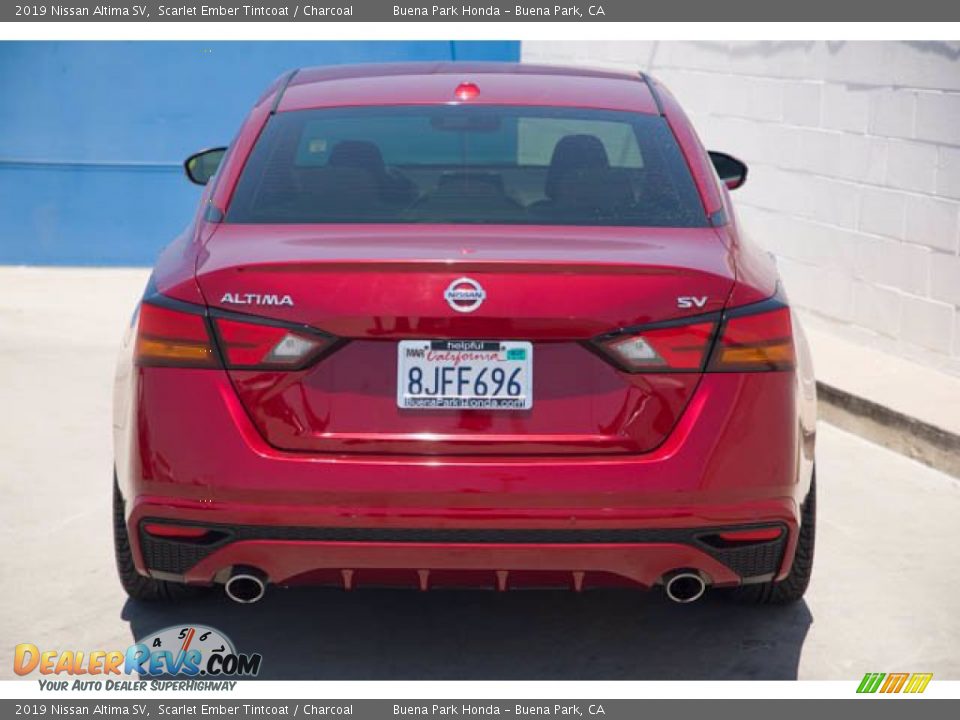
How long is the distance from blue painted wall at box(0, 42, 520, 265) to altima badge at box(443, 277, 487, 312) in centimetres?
897

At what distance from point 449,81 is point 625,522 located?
6.25 ft

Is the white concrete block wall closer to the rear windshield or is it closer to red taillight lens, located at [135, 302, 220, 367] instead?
the rear windshield

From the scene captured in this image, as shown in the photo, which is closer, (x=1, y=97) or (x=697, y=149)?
(x=697, y=149)

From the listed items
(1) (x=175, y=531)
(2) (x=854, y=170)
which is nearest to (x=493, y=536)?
(1) (x=175, y=531)

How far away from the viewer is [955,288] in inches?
322

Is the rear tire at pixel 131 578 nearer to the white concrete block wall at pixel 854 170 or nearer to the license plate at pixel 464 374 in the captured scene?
the license plate at pixel 464 374

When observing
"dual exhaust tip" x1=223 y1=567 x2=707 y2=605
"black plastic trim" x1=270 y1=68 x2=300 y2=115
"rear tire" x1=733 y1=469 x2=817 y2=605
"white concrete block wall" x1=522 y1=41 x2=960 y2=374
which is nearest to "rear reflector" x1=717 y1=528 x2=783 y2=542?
"dual exhaust tip" x1=223 y1=567 x2=707 y2=605

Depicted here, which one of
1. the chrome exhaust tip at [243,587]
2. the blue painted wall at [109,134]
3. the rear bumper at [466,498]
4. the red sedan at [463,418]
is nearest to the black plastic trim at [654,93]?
the red sedan at [463,418]

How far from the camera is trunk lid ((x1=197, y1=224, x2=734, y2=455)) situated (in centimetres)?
396

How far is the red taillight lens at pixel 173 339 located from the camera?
13.3ft
